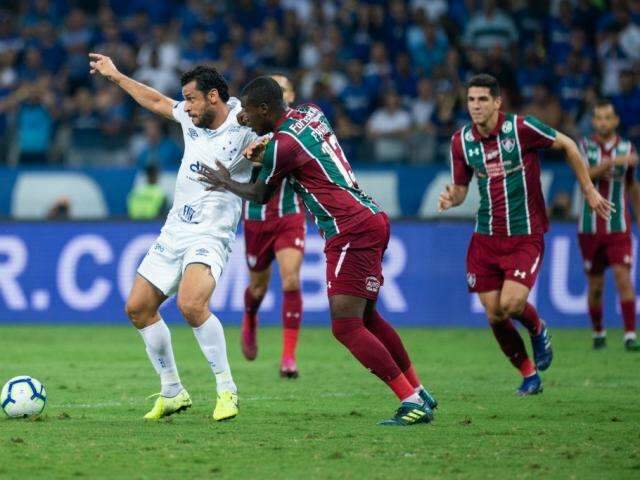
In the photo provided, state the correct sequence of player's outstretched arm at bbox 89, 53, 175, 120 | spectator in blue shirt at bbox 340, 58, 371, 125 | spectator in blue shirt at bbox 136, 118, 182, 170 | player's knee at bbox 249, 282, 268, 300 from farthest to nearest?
spectator in blue shirt at bbox 340, 58, 371, 125, spectator in blue shirt at bbox 136, 118, 182, 170, player's knee at bbox 249, 282, 268, 300, player's outstretched arm at bbox 89, 53, 175, 120

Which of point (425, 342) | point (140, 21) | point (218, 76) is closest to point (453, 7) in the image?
point (140, 21)

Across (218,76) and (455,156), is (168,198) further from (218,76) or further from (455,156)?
(218,76)

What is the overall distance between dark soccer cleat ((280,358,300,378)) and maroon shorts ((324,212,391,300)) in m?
3.36

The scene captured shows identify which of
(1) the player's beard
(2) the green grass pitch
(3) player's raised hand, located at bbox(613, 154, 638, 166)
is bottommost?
(2) the green grass pitch

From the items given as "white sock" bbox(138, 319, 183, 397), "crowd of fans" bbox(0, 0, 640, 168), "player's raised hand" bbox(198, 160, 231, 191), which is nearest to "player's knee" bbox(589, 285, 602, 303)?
"crowd of fans" bbox(0, 0, 640, 168)

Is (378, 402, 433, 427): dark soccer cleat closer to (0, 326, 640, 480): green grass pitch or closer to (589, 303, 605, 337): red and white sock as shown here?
(0, 326, 640, 480): green grass pitch

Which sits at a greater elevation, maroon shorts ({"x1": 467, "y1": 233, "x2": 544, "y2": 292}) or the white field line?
maroon shorts ({"x1": 467, "y1": 233, "x2": 544, "y2": 292})

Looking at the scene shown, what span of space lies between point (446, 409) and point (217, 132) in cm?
263

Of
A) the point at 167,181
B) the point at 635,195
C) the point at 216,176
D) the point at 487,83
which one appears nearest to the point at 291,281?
the point at 487,83

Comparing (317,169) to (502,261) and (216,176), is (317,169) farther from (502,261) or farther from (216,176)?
(502,261)

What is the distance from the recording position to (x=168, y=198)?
18703mm

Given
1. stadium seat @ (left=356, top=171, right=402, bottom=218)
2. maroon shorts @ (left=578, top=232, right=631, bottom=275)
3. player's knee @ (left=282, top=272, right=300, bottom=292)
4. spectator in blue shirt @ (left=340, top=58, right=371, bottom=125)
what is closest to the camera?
player's knee @ (left=282, top=272, right=300, bottom=292)

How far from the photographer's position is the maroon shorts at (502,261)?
10.4m

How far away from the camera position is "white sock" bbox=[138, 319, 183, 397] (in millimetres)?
8898
